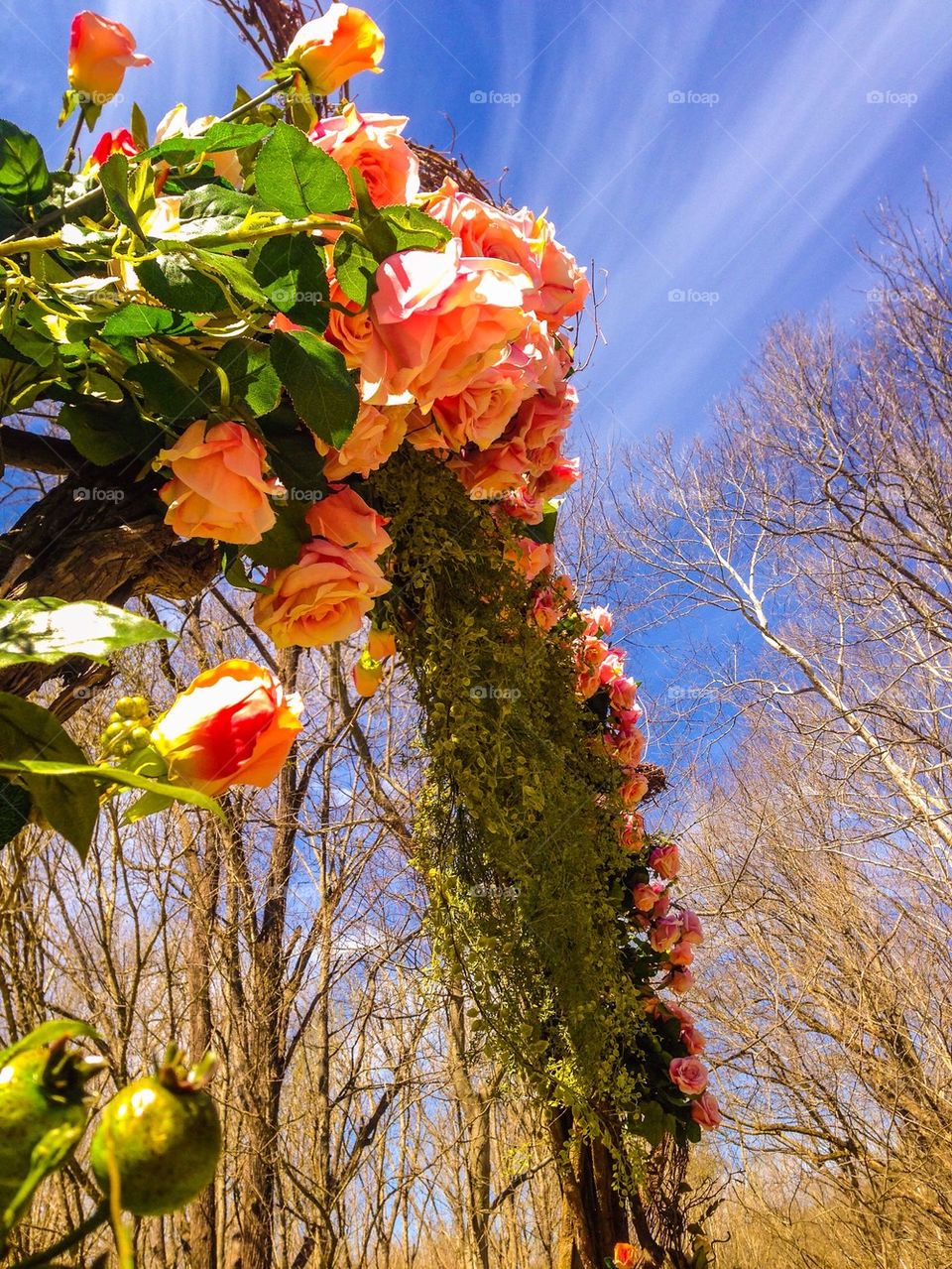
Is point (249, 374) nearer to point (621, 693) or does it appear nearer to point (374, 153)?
point (374, 153)

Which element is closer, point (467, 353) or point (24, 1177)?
point (24, 1177)

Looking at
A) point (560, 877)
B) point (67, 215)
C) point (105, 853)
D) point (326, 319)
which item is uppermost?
point (105, 853)

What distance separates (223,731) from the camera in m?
0.39

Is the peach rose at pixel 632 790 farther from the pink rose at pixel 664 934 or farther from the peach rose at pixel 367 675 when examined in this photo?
the peach rose at pixel 367 675

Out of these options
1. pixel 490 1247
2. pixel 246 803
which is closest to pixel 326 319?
pixel 246 803

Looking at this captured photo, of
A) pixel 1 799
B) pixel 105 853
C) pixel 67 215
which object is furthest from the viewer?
pixel 105 853

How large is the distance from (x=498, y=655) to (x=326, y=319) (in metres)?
0.57

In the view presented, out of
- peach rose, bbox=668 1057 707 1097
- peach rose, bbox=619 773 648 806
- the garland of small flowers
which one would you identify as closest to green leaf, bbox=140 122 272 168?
the garland of small flowers

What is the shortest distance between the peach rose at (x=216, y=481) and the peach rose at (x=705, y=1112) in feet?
4.88

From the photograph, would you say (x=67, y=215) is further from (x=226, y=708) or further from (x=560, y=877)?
(x=560, y=877)

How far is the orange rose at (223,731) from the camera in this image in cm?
Result: 39

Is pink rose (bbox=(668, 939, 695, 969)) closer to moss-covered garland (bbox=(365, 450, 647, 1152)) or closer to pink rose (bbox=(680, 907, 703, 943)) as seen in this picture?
pink rose (bbox=(680, 907, 703, 943))

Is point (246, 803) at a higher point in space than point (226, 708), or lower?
higher

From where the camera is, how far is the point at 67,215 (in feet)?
1.74
